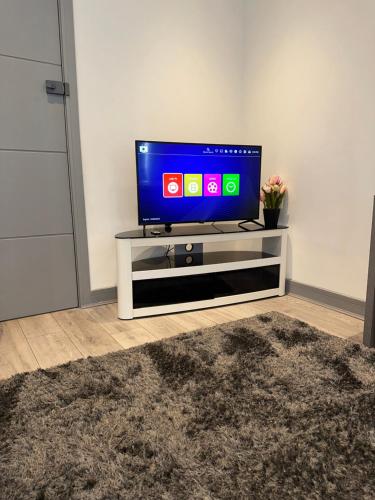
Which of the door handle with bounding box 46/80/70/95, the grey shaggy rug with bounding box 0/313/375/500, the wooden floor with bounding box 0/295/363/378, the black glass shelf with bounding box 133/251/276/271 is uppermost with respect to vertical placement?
the door handle with bounding box 46/80/70/95

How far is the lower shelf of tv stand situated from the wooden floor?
38mm

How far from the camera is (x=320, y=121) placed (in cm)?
229

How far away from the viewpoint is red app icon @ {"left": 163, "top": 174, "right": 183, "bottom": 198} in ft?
7.25

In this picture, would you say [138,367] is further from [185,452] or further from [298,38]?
[298,38]

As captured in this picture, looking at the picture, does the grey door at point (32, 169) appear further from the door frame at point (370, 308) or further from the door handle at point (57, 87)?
the door frame at point (370, 308)

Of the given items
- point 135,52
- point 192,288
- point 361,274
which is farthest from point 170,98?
point 361,274

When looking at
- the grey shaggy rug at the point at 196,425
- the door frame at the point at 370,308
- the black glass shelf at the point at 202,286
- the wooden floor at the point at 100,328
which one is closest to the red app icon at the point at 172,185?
the black glass shelf at the point at 202,286

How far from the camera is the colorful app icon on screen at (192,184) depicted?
2.27 metres

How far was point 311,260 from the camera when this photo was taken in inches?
97.0

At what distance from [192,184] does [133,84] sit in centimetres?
81

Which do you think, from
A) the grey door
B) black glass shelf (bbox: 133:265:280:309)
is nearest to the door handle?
the grey door

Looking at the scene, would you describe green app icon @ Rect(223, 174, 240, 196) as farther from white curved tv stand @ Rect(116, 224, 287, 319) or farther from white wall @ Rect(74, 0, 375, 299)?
white wall @ Rect(74, 0, 375, 299)

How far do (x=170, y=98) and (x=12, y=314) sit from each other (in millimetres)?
1851

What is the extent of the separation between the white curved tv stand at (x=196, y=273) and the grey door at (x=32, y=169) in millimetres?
476
